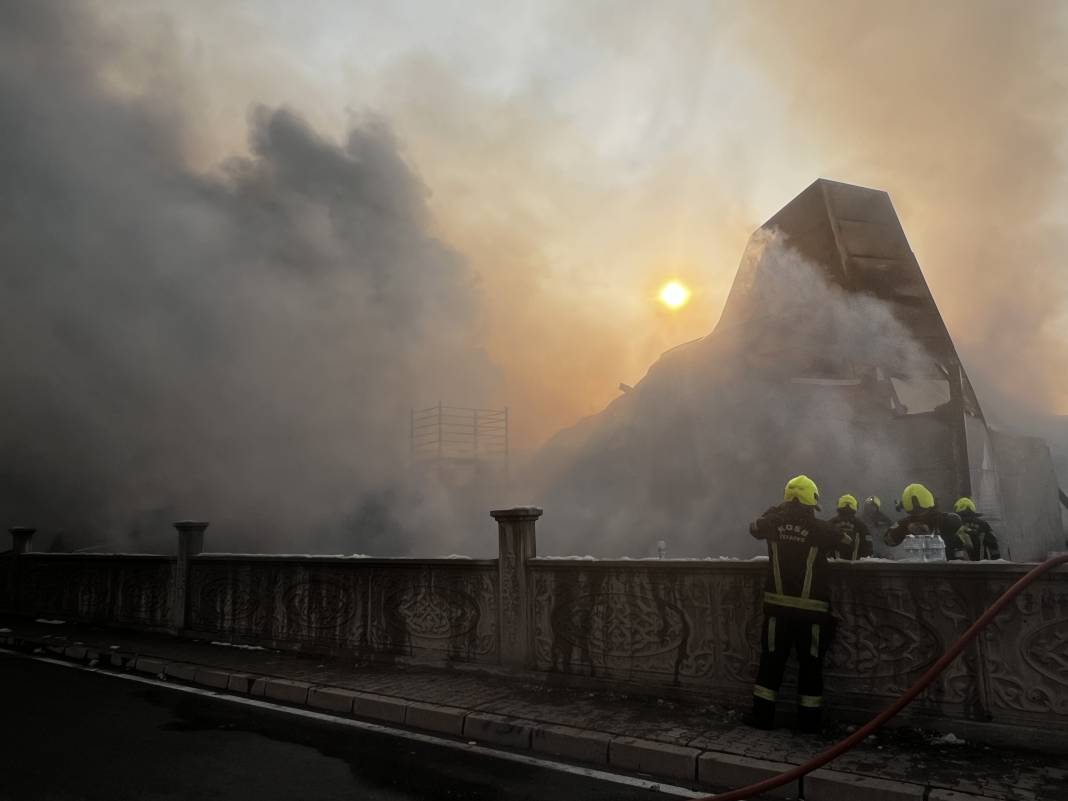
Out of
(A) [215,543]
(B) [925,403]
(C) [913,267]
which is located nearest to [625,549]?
(B) [925,403]

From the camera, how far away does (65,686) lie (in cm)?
554

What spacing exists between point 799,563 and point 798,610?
0.26m

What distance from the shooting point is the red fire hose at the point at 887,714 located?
2.87 m

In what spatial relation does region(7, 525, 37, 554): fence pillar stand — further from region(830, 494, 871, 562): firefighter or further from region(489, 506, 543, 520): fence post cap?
region(830, 494, 871, 562): firefighter

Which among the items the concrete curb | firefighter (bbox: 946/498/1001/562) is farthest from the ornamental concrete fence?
firefighter (bbox: 946/498/1001/562)

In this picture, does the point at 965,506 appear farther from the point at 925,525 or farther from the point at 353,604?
the point at 353,604

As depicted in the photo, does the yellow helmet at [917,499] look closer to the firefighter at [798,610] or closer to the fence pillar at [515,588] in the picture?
the firefighter at [798,610]

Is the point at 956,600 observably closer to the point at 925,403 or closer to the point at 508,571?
the point at 508,571

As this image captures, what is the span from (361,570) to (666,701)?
305 centimetres

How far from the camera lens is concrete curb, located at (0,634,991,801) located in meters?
3.08

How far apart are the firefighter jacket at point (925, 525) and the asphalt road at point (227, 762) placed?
426 centimetres

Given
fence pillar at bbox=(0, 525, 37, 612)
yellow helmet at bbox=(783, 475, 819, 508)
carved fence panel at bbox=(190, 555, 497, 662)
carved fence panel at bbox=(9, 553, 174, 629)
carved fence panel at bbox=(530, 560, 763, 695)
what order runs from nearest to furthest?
yellow helmet at bbox=(783, 475, 819, 508)
carved fence panel at bbox=(530, 560, 763, 695)
carved fence panel at bbox=(190, 555, 497, 662)
carved fence panel at bbox=(9, 553, 174, 629)
fence pillar at bbox=(0, 525, 37, 612)

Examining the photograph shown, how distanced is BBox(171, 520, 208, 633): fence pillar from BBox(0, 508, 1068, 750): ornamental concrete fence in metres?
0.02

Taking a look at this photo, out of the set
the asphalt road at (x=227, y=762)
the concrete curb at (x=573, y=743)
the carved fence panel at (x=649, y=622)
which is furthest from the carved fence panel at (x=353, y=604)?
the asphalt road at (x=227, y=762)
